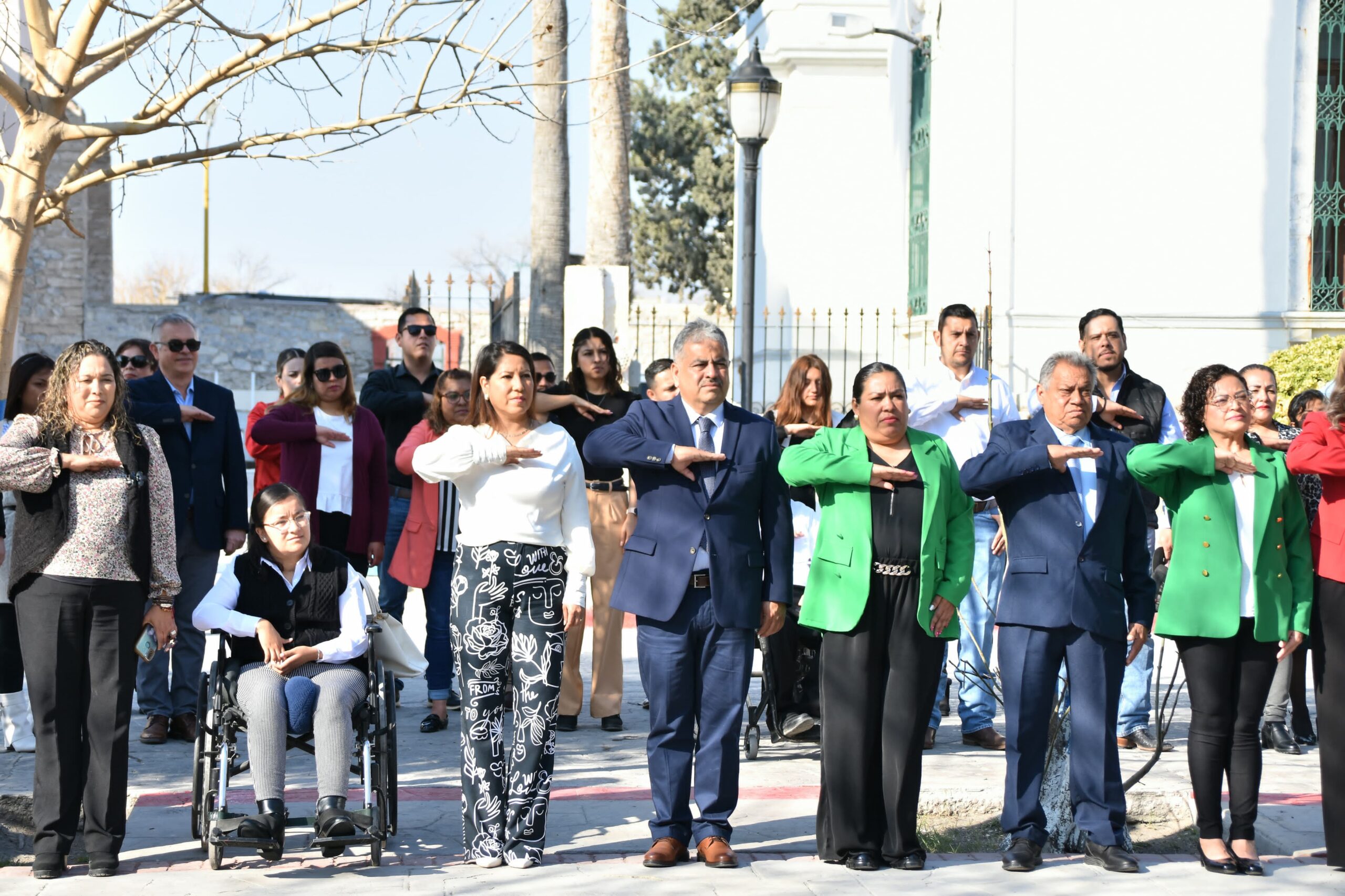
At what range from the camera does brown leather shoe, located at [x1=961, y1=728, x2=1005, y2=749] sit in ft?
26.0

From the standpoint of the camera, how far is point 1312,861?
239 inches

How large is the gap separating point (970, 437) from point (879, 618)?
2.40 meters

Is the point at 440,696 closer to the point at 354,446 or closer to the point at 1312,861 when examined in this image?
the point at 354,446

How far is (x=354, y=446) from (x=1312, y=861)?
16.6 feet

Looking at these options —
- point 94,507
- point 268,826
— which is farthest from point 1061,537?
point 94,507

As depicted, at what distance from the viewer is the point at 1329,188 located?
1675cm

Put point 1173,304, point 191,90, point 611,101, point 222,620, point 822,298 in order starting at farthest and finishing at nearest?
point 822,298, point 611,101, point 1173,304, point 191,90, point 222,620

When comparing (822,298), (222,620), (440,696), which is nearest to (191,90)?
(222,620)

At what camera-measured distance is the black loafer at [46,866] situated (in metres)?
5.59

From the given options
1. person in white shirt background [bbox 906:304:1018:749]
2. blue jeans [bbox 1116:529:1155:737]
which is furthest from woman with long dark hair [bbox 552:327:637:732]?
blue jeans [bbox 1116:529:1155:737]

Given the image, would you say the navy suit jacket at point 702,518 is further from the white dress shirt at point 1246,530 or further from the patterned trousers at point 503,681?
the white dress shirt at point 1246,530

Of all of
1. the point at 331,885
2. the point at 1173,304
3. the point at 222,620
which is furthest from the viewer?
the point at 1173,304

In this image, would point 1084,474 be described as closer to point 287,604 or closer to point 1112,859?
point 1112,859

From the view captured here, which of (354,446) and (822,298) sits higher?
(822,298)
